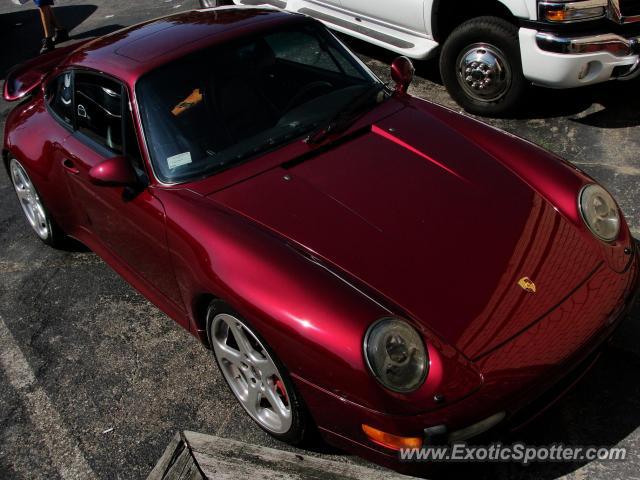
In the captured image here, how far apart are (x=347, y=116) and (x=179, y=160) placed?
2.89ft

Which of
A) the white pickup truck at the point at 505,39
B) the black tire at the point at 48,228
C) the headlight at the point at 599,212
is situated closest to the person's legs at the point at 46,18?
the white pickup truck at the point at 505,39

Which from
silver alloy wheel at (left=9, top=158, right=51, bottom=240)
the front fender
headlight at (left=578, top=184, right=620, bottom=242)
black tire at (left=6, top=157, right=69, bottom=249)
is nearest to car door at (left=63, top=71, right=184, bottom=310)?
the front fender

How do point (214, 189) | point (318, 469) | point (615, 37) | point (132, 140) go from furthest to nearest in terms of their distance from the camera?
point (615, 37) < point (132, 140) < point (214, 189) < point (318, 469)

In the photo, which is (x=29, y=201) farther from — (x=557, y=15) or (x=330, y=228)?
(x=557, y=15)

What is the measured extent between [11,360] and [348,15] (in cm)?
412

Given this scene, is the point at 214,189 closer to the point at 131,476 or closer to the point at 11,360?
the point at 131,476

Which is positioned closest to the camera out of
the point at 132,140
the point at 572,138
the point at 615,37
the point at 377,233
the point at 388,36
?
the point at 377,233

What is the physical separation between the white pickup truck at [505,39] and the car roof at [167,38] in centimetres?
182

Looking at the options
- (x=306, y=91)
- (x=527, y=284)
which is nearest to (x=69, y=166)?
(x=306, y=91)

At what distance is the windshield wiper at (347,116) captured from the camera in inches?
137

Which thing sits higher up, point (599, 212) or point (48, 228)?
point (599, 212)

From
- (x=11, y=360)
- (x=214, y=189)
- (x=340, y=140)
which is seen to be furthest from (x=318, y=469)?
(x=11, y=360)

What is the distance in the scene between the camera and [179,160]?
11.0 ft

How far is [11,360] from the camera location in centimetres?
390
